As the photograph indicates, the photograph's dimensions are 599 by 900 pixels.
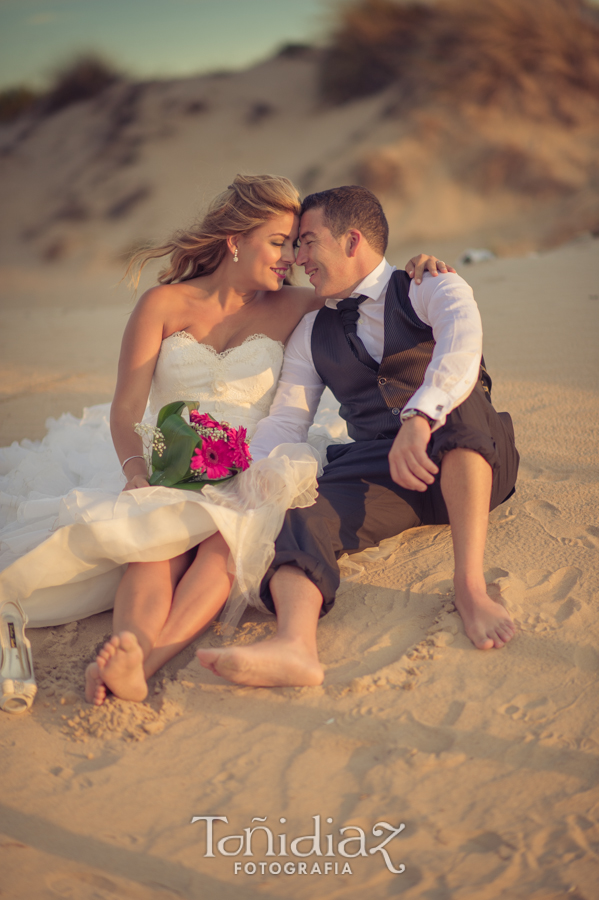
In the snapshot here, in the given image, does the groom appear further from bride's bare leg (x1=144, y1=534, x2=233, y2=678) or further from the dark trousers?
bride's bare leg (x1=144, y1=534, x2=233, y2=678)

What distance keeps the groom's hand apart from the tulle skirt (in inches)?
15.2

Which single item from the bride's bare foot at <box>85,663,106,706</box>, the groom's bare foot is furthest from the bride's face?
the bride's bare foot at <box>85,663,106,706</box>

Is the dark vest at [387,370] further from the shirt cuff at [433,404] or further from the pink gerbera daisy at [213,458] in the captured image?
the pink gerbera daisy at [213,458]

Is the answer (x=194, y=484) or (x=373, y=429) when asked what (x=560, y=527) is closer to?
(x=373, y=429)

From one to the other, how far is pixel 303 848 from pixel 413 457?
130 cm

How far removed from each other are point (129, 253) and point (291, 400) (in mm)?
1327

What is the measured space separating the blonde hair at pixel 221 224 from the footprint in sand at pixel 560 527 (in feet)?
6.11

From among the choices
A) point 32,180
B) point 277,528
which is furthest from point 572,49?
point 277,528

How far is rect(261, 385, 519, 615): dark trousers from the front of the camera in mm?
2584

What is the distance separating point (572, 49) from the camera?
16.2 metres

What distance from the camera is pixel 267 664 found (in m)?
2.26

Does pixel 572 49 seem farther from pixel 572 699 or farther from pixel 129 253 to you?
pixel 572 699

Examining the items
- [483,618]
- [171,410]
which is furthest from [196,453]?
[483,618]

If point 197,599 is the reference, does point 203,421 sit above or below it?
above
